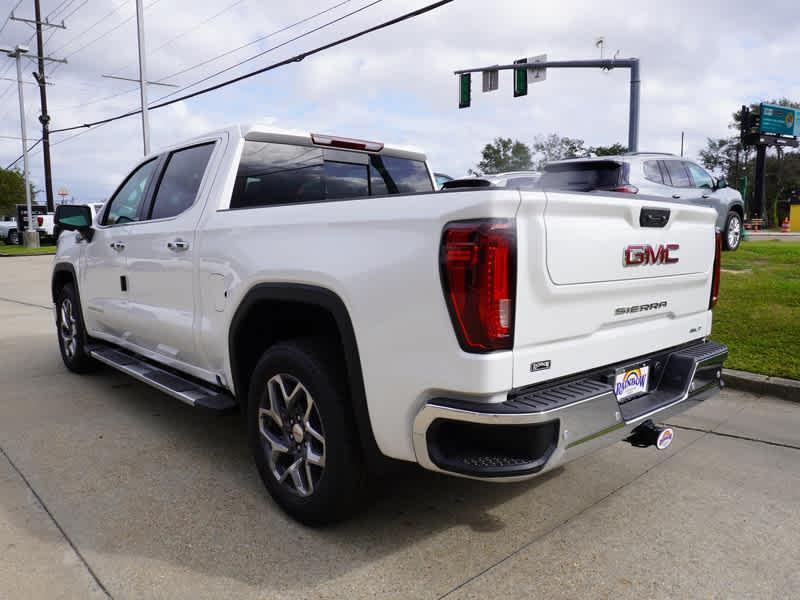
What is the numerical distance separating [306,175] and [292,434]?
1.71 m

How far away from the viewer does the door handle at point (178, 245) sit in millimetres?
3729

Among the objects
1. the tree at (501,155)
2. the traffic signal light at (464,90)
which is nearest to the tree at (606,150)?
the tree at (501,155)

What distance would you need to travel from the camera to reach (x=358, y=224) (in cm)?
260

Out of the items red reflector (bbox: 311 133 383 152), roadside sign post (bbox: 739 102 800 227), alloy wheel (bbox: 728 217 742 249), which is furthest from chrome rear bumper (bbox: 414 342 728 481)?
roadside sign post (bbox: 739 102 800 227)

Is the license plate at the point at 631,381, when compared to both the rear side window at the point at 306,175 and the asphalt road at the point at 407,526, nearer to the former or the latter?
the asphalt road at the point at 407,526

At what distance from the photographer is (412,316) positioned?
7.73 feet

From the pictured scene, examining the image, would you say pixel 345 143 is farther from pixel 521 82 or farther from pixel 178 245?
pixel 521 82

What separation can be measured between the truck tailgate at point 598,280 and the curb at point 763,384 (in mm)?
2207

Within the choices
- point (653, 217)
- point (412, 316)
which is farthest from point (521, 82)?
point (412, 316)

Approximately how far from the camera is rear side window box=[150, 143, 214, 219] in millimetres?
3938

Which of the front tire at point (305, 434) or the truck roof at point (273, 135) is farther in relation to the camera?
the truck roof at point (273, 135)

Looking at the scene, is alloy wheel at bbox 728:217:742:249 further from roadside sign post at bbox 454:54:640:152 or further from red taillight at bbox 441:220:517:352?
red taillight at bbox 441:220:517:352

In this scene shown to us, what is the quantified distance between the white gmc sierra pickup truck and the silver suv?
5.42m

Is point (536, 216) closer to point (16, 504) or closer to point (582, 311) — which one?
point (582, 311)
